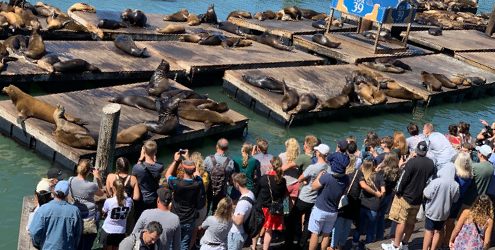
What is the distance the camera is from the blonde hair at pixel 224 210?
17.0 feet

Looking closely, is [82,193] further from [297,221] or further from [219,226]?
[297,221]

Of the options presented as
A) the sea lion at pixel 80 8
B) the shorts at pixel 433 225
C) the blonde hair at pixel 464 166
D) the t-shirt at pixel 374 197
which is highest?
the blonde hair at pixel 464 166

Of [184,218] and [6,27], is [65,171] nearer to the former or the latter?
[184,218]

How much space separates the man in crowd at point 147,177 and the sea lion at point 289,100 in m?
6.93

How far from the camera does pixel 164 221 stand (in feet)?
16.0

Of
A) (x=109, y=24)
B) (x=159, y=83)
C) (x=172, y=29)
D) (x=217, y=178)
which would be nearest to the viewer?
(x=217, y=178)

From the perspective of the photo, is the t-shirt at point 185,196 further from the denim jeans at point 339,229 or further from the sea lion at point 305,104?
the sea lion at point 305,104

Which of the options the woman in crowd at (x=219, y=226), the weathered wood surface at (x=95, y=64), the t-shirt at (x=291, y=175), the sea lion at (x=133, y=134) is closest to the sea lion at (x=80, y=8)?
the weathered wood surface at (x=95, y=64)

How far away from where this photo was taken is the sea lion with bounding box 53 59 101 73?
12.3 metres

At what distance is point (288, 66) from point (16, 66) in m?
8.35

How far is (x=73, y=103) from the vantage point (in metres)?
10.6

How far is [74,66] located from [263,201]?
8.03 meters

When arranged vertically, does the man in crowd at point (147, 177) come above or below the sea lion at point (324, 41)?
above

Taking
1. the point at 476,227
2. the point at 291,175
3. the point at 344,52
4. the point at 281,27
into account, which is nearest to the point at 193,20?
the point at 281,27
